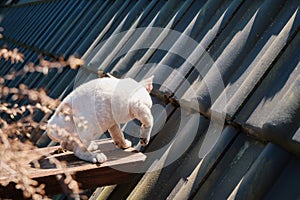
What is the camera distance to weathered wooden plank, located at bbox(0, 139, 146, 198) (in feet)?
6.16

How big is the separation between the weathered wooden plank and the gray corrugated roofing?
10cm

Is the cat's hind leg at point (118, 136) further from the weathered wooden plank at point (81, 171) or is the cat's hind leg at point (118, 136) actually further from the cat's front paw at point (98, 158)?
the cat's front paw at point (98, 158)

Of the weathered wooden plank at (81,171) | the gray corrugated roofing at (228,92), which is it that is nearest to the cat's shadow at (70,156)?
the weathered wooden plank at (81,171)

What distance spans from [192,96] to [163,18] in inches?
44.5

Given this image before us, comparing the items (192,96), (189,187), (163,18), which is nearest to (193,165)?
(189,187)

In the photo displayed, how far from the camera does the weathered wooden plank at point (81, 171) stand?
1.88m

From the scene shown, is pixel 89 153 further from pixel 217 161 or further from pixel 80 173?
pixel 217 161

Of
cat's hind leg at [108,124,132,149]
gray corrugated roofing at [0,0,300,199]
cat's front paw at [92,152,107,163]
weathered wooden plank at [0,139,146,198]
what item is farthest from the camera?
cat's hind leg at [108,124,132,149]

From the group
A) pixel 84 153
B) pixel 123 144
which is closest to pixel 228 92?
pixel 123 144

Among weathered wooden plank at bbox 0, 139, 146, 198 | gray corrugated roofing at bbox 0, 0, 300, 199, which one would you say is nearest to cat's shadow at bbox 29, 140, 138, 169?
weathered wooden plank at bbox 0, 139, 146, 198

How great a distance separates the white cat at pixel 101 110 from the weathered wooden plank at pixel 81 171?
0.04 metres

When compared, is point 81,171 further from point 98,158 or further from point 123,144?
point 123,144

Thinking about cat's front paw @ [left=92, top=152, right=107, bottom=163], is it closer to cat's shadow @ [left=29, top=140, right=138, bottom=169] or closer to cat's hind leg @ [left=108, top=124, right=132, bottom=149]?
cat's shadow @ [left=29, top=140, right=138, bottom=169]

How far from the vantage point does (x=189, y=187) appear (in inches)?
71.9
